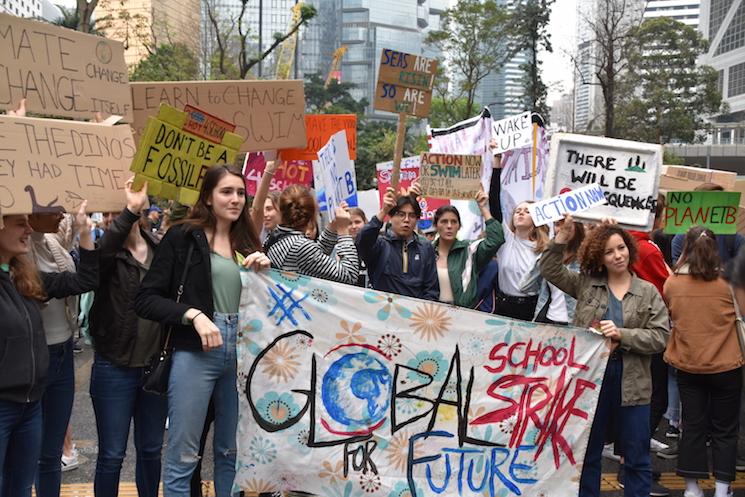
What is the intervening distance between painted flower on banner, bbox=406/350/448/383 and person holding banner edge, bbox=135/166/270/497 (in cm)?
89

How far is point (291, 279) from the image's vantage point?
159 inches

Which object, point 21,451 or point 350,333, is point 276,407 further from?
point 21,451

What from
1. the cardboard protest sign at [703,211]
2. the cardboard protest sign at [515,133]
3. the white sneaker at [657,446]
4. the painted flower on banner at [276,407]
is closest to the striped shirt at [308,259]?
the painted flower on banner at [276,407]

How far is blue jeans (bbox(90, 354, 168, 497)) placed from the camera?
3922 millimetres

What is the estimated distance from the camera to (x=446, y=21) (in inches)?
1294

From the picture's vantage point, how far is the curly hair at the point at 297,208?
446 cm

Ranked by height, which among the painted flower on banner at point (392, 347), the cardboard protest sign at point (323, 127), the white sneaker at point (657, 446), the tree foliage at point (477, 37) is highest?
the tree foliage at point (477, 37)

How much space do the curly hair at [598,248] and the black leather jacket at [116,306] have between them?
2420 millimetres

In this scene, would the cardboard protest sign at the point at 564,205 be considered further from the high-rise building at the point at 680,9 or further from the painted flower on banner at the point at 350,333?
the high-rise building at the point at 680,9

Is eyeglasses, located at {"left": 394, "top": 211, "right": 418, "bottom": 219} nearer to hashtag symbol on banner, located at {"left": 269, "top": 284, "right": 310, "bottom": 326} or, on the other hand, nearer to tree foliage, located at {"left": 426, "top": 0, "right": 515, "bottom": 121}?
hashtag symbol on banner, located at {"left": 269, "top": 284, "right": 310, "bottom": 326}

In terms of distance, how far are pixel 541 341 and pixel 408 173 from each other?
6121 millimetres

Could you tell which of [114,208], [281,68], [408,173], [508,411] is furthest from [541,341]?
[281,68]

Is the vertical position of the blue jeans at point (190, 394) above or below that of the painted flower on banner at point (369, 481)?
above

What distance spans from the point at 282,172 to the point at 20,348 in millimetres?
4287
